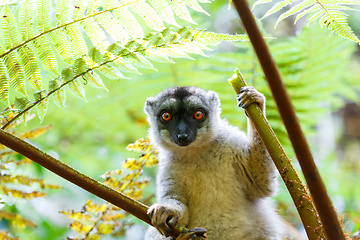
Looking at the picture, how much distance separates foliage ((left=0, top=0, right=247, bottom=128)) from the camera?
3.05 metres

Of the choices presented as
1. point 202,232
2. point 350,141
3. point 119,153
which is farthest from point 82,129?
point 350,141

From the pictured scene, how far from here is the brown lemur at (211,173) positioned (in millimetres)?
3783

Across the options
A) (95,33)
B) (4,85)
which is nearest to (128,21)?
(95,33)

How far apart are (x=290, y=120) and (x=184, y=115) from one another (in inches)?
109

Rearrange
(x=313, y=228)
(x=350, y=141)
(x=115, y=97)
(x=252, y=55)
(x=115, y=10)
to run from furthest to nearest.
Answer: (x=350, y=141)
(x=115, y=97)
(x=252, y=55)
(x=115, y=10)
(x=313, y=228)

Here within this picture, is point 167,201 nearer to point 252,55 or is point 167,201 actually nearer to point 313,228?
point 313,228

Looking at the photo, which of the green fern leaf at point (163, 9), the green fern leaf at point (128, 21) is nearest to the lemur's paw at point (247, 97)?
the green fern leaf at point (163, 9)

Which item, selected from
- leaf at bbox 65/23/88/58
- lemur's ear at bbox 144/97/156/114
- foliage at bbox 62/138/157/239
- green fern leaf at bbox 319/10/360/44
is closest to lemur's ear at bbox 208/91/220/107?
lemur's ear at bbox 144/97/156/114

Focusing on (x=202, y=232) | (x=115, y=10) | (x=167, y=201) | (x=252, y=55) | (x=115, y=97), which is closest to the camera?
(x=202, y=232)

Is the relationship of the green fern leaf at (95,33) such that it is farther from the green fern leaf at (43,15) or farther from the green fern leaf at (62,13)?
the green fern leaf at (43,15)

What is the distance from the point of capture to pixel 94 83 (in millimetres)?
3166

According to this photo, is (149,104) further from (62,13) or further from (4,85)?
(4,85)

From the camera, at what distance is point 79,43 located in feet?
10.4

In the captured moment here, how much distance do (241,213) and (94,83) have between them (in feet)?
6.26
